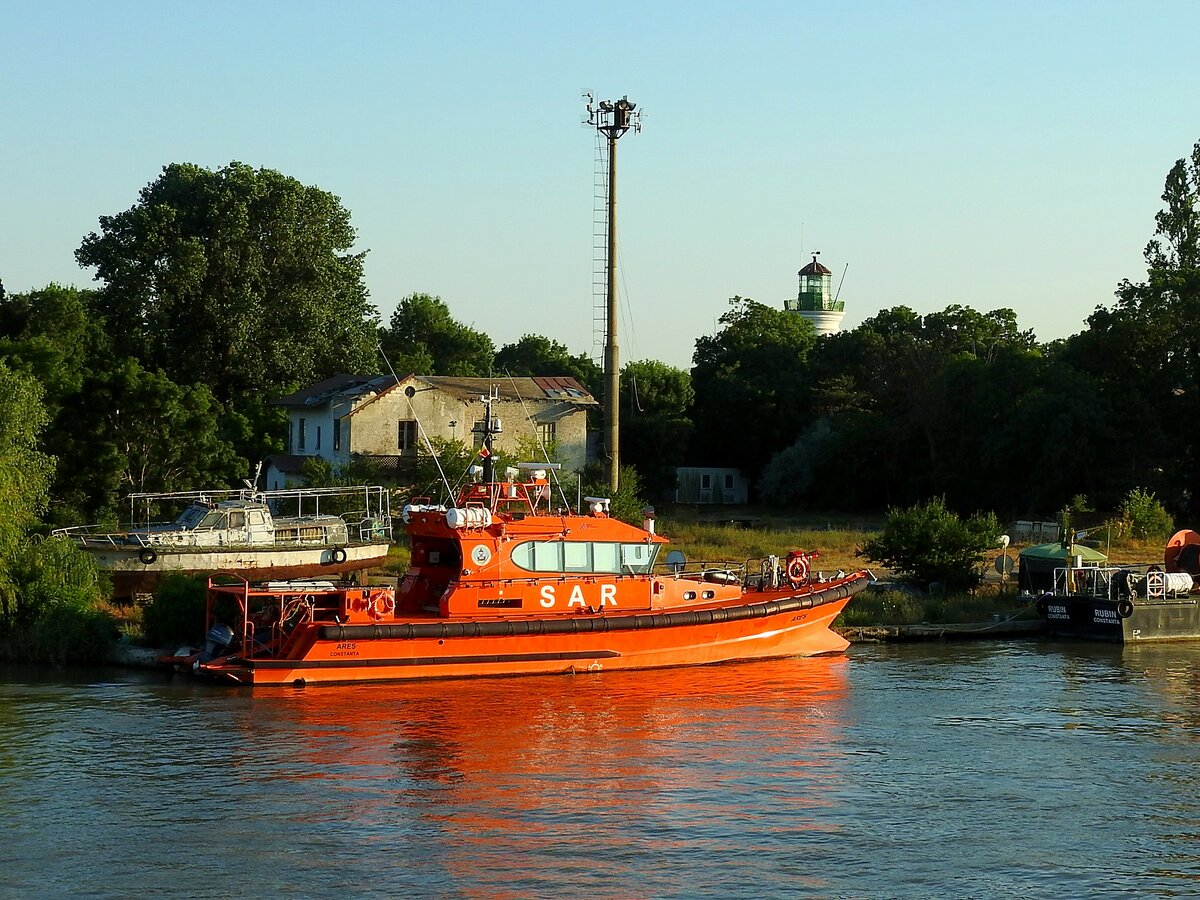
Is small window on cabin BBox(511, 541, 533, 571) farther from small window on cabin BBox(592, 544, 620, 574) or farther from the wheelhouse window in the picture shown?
small window on cabin BBox(592, 544, 620, 574)

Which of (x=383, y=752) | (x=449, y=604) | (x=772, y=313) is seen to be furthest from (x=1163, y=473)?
(x=383, y=752)

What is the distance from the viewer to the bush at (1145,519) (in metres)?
47.2

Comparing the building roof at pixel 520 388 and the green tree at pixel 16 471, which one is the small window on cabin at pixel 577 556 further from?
the building roof at pixel 520 388

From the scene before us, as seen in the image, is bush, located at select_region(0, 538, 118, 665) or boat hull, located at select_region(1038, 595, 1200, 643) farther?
boat hull, located at select_region(1038, 595, 1200, 643)

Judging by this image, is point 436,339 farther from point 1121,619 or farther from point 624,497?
point 1121,619

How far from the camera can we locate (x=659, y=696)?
2608cm

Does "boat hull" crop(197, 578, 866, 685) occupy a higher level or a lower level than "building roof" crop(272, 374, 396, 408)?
lower

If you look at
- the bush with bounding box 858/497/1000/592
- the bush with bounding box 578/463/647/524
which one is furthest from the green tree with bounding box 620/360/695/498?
the bush with bounding box 858/497/1000/592

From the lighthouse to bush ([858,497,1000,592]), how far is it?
5777 cm

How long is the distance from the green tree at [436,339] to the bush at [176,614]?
53834 mm

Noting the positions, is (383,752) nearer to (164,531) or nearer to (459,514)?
(459,514)

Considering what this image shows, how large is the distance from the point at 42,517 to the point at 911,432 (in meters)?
36.3

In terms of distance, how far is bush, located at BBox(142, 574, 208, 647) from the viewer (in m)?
28.1

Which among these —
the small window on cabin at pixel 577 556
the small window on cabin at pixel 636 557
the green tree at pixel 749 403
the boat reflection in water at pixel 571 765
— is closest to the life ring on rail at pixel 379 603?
the boat reflection in water at pixel 571 765
